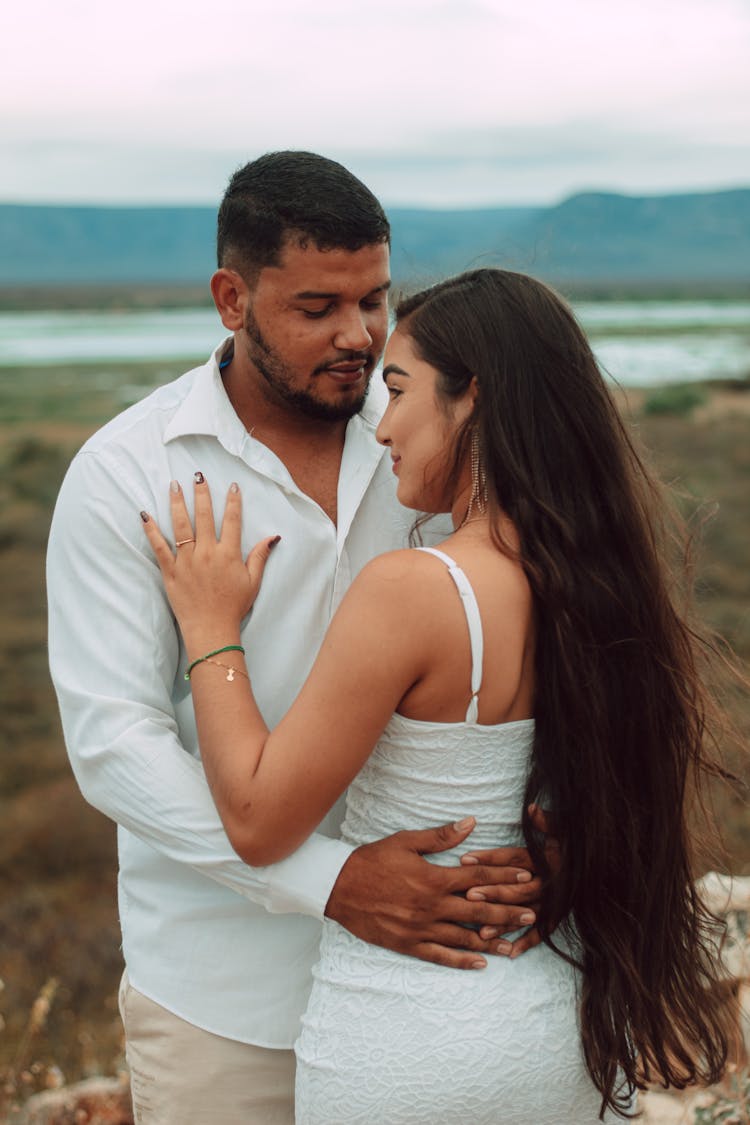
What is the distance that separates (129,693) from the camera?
2.55m

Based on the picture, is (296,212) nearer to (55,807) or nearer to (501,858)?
(501,858)

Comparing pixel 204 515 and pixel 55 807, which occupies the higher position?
pixel 204 515

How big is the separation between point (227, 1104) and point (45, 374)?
180 ft

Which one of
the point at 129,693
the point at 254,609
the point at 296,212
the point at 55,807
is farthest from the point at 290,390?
the point at 55,807

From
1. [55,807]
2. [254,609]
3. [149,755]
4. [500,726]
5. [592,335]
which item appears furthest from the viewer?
[592,335]

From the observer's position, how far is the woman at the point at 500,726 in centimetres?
Result: 218

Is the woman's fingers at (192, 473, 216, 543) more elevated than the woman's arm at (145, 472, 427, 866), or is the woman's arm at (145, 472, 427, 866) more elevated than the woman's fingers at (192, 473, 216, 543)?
the woman's fingers at (192, 473, 216, 543)

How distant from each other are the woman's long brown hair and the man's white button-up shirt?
19.3 inches

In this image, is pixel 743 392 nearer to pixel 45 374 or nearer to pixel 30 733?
pixel 45 374

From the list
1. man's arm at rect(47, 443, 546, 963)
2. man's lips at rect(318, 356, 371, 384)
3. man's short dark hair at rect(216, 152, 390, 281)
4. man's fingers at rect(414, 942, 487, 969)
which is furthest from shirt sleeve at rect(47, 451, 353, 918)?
man's short dark hair at rect(216, 152, 390, 281)

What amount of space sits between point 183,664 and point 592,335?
50.2 meters

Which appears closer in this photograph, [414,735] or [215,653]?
[414,735]

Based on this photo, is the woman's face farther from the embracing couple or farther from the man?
the man

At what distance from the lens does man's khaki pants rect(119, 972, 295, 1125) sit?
2805 mm
